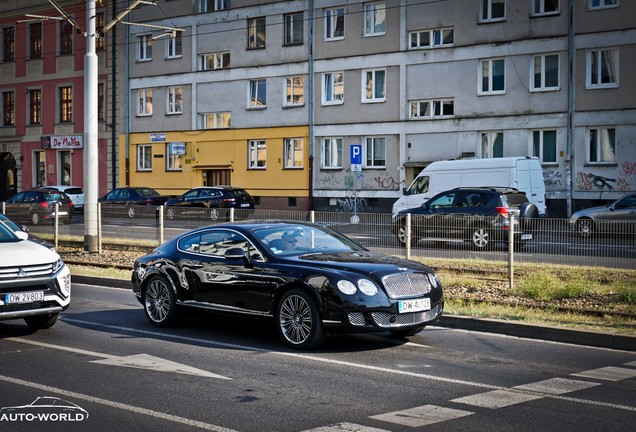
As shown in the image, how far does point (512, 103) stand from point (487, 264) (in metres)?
21.9

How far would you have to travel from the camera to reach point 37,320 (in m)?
11.7

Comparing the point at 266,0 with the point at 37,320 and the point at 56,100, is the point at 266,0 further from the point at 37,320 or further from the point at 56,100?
the point at 37,320

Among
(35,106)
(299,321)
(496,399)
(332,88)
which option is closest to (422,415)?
(496,399)

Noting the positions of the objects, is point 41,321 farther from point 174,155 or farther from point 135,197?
point 174,155

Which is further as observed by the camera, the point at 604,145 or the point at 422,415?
the point at 604,145

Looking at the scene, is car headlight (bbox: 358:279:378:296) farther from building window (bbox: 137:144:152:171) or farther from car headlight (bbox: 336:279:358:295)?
building window (bbox: 137:144:152:171)

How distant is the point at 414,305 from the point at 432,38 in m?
31.4

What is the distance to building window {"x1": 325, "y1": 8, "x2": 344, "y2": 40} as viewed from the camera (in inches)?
1683

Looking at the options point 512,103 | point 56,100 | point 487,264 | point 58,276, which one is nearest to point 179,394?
point 58,276

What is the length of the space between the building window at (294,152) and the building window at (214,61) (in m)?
5.65

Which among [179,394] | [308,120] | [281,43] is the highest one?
[281,43]

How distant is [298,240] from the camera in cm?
1134

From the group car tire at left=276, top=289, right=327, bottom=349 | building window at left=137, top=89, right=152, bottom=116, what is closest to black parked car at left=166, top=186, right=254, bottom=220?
building window at left=137, top=89, right=152, bottom=116

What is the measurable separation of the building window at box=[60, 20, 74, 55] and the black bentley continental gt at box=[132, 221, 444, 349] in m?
43.9
